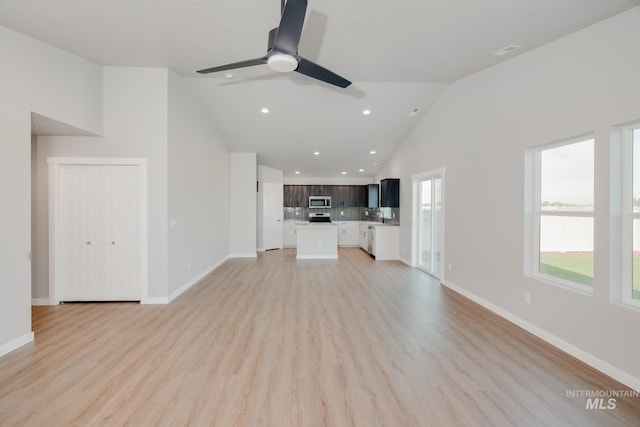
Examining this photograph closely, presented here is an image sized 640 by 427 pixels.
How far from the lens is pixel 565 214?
296 cm

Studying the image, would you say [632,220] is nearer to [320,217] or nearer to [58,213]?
[58,213]

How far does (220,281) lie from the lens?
532 centimetres

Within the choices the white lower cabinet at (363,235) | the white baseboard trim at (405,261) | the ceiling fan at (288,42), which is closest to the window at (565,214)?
the ceiling fan at (288,42)

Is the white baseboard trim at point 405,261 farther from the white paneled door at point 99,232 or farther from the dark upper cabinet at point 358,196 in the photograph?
the white paneled door at point 99,232

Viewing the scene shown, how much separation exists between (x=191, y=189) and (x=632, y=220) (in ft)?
18.5

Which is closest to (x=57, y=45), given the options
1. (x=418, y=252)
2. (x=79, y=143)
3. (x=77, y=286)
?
(x=79, y=143)

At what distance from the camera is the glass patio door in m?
5.64

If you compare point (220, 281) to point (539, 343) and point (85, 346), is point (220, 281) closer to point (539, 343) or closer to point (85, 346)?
point (85, 346)

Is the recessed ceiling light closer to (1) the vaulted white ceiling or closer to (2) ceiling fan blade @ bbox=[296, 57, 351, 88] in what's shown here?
(1) the vaulted white ceiling

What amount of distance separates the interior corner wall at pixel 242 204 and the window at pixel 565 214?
251 inches

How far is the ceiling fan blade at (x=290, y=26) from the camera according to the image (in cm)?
189

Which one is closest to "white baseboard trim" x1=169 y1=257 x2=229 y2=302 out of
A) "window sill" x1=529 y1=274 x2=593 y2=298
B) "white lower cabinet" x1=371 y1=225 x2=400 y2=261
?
"white lower cabinet" x1=371 y1=225 x2=400 y2=261

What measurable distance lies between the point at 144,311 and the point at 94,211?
1666 millimetres

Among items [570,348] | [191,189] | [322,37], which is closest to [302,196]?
[191,189]
